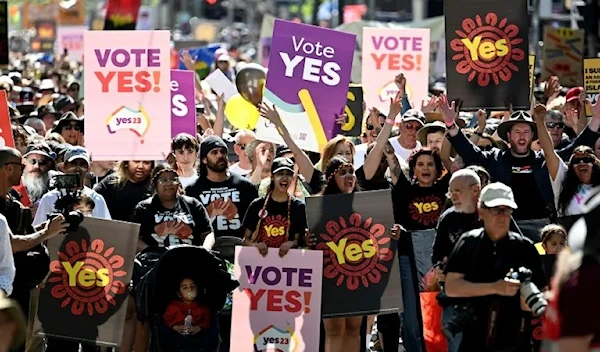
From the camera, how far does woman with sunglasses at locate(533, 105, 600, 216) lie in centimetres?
1054

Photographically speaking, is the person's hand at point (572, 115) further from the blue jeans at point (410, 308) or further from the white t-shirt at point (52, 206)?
the white t-shirt at point (52, 206)

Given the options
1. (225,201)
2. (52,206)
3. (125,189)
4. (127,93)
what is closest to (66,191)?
(52,206)

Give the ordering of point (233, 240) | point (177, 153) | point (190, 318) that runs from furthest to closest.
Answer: point (177, 153)
point (233, 240)
point (190, 318)

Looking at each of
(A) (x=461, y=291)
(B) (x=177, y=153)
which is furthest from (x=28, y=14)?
(A) (x=461, y=291)

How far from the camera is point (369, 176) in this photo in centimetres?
1069

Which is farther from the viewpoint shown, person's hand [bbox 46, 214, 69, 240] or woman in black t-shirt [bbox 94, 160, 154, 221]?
woman in black t-shirt [bbox 94, 160, 154, 221]

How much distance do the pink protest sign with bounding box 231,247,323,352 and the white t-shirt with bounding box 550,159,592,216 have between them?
5.73ft

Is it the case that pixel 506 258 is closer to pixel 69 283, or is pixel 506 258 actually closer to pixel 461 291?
pixel 461 291

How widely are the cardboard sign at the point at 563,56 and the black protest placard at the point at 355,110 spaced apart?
4794 millimetres

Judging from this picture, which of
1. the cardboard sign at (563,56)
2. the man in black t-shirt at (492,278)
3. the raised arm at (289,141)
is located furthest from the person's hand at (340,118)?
the cardboard sign at (563,56)

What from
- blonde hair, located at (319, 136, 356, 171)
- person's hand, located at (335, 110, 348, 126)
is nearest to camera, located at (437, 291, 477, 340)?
blonde hair, located at (319, 136, 356, 171)

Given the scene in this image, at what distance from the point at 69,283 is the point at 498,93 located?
3.48 metres

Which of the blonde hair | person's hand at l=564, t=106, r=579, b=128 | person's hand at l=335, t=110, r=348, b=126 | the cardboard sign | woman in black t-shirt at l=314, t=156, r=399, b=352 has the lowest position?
woman in black t-shirt at l=314, t=156, r=399, b=352

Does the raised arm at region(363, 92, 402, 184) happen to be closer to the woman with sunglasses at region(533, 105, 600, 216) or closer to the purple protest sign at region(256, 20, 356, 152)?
the woman with sunglasses at region(533, 105, 600, 216)
